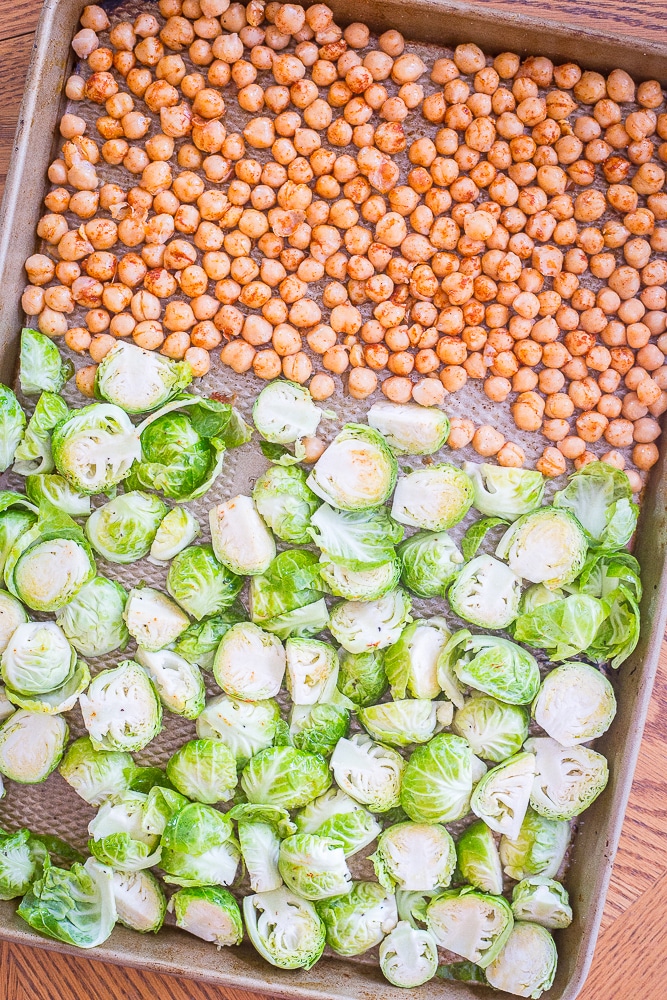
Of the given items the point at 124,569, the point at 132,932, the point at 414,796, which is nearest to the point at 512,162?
the point at 124,569

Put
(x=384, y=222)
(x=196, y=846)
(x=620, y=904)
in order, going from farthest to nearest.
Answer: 1. (x=620, y=904)
2. (x=384, y=222)
3. (x=196, y=846)

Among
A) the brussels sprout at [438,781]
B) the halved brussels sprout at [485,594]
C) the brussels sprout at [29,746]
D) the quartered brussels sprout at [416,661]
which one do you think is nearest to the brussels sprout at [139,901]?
the brussels sprout at [29,746]

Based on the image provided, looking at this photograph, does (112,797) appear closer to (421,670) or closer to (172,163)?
(421,670)

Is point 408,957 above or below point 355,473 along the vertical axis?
below

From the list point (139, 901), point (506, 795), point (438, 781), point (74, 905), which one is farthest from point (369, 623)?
point (74, 905)


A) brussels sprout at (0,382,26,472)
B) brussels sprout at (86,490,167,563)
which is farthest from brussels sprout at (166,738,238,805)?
brussels sprout at (0,382,26,472)

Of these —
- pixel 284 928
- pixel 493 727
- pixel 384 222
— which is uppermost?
pixel 384 222

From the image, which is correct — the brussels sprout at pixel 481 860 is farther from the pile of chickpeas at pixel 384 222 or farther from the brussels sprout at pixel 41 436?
the brussels sprout at pixel 41 436

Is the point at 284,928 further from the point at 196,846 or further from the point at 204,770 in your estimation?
the point at 204,770
